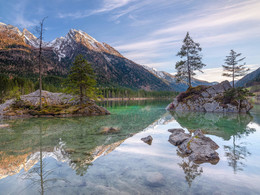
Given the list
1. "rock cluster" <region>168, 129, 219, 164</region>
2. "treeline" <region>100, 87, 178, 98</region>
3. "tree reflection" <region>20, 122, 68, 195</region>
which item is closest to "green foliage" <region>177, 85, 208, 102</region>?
"rock cluster" <region>168, 129, 219, 164</region>

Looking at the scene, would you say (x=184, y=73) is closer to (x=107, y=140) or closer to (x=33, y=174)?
(x=107, y=140)

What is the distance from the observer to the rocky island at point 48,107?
2675 cm

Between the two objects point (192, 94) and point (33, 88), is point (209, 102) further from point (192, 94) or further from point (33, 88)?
point (33, 88)

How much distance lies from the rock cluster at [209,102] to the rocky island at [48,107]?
814 inches

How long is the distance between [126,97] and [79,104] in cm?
13852

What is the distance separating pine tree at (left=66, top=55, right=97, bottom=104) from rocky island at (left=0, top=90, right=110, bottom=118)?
1.63 metres

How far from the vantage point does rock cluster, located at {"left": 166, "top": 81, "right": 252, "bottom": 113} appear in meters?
33.5

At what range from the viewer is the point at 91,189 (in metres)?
5.29

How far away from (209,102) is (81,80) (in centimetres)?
2894

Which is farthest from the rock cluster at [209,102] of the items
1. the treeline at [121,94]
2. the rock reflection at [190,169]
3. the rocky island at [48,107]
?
the treeline at [121,94]

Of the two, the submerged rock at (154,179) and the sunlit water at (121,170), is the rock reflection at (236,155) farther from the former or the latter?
the submerged rock at (154,179)

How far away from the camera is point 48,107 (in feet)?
94.1

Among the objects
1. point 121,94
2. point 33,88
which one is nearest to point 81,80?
point 33,88

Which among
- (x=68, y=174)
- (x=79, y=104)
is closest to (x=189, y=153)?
(x=68, y=174)
